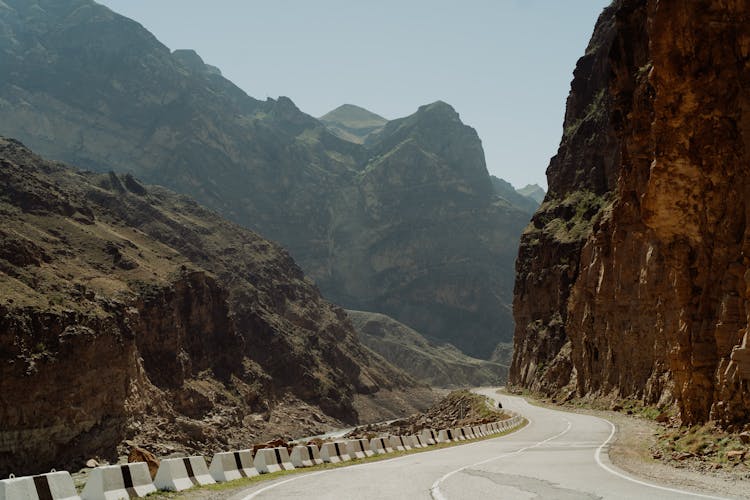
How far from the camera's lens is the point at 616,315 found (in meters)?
63.5

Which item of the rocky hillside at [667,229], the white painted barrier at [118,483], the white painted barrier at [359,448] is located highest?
the rocky hillside at [667,229]

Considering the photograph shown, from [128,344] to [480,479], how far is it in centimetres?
8024

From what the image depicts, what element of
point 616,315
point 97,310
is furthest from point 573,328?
point 97,310

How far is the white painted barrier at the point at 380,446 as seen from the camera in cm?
2969

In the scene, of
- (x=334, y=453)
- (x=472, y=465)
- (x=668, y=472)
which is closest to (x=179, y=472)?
(x=472, y=465)

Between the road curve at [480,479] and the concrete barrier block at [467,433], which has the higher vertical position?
the road curve at [480,479]

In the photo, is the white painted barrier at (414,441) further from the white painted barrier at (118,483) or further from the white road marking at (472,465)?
the white painted barrier at (118,483)

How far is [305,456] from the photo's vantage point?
2419cm

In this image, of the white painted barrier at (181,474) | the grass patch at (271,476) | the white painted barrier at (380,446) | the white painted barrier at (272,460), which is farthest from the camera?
the white painted barrier at (380,446)

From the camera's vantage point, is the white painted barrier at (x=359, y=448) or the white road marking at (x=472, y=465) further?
the white painted barrier at (x=359, y=448)

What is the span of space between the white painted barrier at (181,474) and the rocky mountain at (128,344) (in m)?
56.7

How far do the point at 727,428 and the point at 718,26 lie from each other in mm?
11388

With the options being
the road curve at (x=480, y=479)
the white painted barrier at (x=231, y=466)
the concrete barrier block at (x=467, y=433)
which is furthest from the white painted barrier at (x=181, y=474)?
the concrete barrier block at (x=467, y=433)

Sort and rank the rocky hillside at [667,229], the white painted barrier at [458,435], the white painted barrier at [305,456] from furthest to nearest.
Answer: the white painted barrier at [458,435], the rocky hillside at [667,229], the white painted barrier at [305,456]
